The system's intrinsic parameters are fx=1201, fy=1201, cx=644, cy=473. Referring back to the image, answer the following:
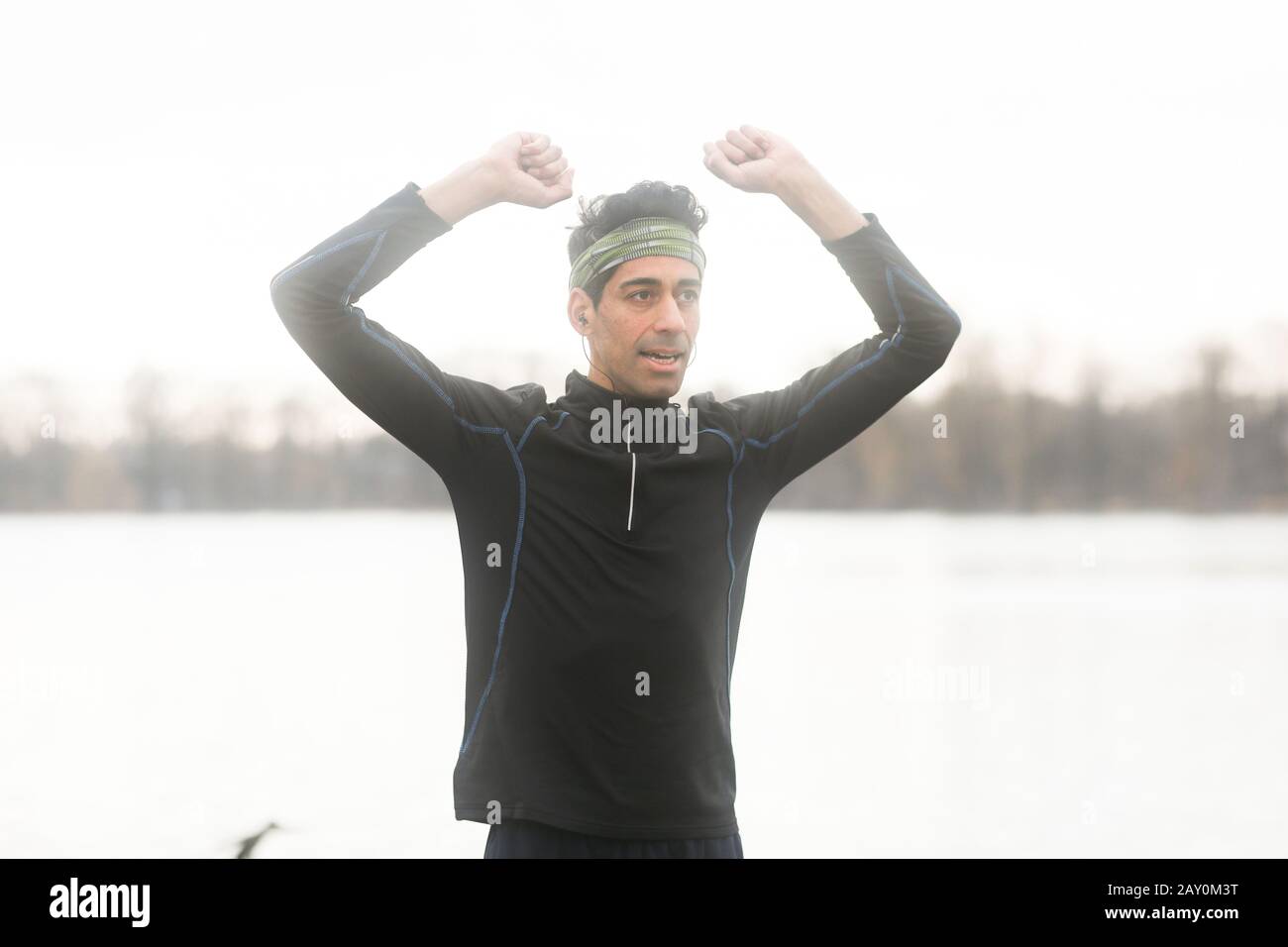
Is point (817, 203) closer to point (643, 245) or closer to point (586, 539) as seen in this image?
point (643, 245)

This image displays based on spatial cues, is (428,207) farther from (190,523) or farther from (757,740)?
(190,523)

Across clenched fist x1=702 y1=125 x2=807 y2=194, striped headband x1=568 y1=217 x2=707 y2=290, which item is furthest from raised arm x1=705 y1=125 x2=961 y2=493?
striped headband x1=568 y1=217 x2=707 y2=290

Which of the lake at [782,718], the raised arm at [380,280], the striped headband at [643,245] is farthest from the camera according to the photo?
the lake at [782,718]

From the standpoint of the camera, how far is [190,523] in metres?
46.9

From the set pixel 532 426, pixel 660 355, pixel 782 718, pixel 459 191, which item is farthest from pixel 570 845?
pixel 782 718

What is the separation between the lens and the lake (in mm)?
6828

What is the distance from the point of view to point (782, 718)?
9.79 metres

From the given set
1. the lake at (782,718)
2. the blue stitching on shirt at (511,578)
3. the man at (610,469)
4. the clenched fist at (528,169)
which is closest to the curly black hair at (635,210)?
the man at (610,469)

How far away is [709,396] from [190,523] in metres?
48.0

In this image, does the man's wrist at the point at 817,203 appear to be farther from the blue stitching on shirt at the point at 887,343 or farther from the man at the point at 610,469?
the blue stitching on shirt at the point at 887,343

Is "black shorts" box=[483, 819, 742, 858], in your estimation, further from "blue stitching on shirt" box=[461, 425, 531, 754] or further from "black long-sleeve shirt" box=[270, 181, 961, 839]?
"blue stitching on shirt" box=[461, 425, 531, 754]

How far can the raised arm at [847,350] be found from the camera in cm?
226

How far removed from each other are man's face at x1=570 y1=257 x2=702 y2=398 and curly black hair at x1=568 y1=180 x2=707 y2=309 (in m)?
0.05

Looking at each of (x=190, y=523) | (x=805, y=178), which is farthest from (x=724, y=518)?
(x=190, y=523)
